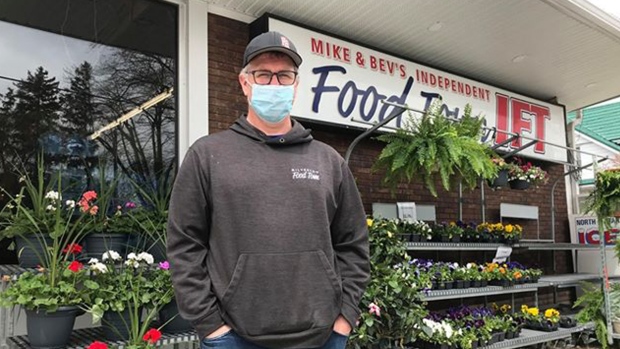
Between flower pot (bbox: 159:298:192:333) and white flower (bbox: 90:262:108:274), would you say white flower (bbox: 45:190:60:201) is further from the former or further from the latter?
flower pot (bbox: 159:298:192:333)

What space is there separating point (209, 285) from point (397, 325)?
2.40m

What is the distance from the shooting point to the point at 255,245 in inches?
63.4

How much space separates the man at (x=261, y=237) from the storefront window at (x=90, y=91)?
6.62 ft

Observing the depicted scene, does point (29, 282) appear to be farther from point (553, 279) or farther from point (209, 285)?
point (553, 279)

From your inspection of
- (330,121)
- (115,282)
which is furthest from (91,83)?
(330,121)

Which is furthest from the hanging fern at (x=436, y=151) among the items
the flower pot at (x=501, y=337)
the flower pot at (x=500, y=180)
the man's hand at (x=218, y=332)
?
the man's hand at (x=218, y=332)

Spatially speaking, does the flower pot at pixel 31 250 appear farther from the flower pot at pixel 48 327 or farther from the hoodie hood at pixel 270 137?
the hoodie hood at pixel 270 137

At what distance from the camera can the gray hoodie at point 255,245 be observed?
1593 mm

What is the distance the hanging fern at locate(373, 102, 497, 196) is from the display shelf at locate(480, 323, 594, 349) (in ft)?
5.69

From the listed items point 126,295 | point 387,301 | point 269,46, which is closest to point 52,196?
point 126,295

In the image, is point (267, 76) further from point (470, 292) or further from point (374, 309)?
point (470, 292)

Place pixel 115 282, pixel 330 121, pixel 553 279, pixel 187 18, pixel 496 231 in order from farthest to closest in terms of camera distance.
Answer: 1. pixel 553 279
2. pixel 496 231
3. pixel 330 121
4. pixel 187 18
5. pixel 115 282

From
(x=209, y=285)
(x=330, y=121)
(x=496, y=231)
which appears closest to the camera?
(x=209, y=285)

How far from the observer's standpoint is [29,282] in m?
2.55
